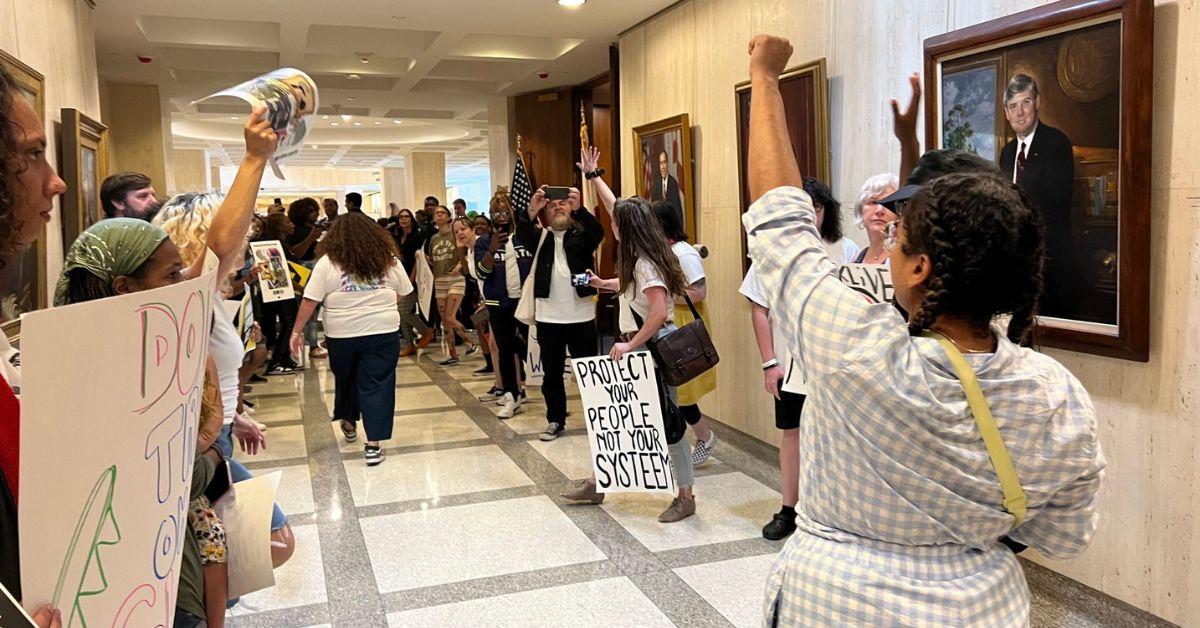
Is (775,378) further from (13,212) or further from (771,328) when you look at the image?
(13,212)

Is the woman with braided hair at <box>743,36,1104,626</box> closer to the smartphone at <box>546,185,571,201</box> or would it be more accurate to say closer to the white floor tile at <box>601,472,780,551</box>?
the white floor tile at <box>601,472,780,551</box>

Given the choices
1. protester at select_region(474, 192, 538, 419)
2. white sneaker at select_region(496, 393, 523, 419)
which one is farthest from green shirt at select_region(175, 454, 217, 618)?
white sneaker at select_region(496, 393, 523, 419)

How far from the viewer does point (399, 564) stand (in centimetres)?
343

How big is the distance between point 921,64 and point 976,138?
24.5 inches

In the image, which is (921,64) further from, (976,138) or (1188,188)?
(1188,188)

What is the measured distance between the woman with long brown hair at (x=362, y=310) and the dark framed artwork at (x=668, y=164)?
2202 mm

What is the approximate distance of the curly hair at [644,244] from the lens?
12.3 feet

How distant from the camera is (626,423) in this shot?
3.81 m

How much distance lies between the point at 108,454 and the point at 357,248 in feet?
13.8

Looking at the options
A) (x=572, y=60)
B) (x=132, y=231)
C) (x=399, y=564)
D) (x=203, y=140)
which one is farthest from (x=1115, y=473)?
(x=203, y=140)

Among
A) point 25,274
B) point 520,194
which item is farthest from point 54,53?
point 520,194

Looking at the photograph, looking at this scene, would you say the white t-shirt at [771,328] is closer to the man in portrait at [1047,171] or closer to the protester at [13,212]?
the man in portrait at [1047,171]

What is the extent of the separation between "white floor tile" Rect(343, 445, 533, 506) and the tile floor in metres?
0.01

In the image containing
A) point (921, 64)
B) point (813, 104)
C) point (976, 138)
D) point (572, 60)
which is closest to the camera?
point (976, 138)
